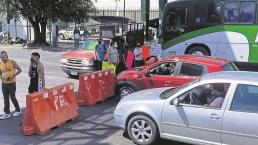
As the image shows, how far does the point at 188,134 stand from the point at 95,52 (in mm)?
9116

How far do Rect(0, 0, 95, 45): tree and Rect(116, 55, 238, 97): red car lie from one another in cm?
2180

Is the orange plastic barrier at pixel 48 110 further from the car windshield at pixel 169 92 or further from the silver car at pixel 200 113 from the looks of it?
the car windshield at pixel 169 92

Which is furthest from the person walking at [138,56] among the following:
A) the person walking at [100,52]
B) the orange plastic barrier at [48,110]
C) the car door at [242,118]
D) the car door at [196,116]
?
the car door at [242,118]

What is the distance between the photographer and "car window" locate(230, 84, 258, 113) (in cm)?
673

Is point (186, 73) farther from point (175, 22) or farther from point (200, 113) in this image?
point (175, 22)

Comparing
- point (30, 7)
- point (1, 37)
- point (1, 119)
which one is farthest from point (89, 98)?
point (1, 37)

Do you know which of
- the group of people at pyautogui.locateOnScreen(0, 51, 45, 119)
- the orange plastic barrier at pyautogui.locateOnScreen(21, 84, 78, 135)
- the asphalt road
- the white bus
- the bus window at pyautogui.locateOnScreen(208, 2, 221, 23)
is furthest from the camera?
the bus window at pyautogui.locateOnScreen(208, 2, 221, 23)

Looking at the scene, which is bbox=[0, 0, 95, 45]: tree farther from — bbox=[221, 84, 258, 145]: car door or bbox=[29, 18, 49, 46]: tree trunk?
bbox=[221, 84, 258, 145]: car door

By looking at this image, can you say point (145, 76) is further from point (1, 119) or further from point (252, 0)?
point (252, 0)

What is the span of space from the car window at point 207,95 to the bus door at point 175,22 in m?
10.8

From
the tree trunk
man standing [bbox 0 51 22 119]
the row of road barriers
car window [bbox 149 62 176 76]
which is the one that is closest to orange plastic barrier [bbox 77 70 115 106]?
the row of road barriers

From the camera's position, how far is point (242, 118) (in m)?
6.75

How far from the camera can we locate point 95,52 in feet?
52.5

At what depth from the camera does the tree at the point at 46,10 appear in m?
32.0
